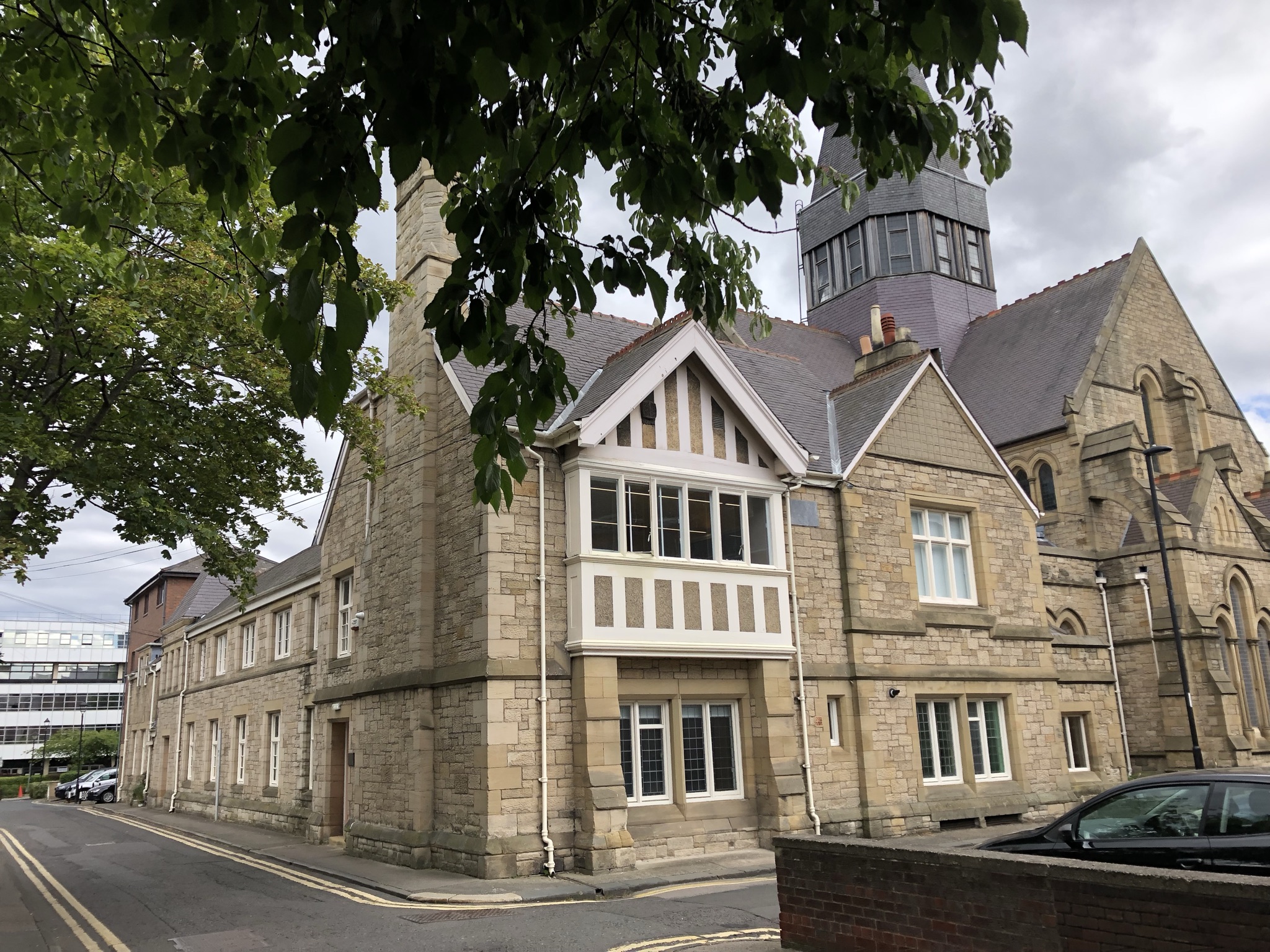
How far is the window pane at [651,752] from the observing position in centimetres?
1603

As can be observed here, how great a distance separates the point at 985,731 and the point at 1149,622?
10.4m

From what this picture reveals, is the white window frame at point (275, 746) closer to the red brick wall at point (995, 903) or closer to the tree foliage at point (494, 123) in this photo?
the red brick wall at point (995, 903)

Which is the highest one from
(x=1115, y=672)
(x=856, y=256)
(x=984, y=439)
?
(x=856, y=256)

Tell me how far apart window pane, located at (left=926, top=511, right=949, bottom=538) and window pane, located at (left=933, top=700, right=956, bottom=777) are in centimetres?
342

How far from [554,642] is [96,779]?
139 feet

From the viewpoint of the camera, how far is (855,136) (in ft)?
15.3

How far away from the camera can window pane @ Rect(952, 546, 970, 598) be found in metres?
20.8

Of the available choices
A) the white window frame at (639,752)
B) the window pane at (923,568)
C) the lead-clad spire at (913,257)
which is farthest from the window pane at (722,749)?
the lead-clad spire at (913,257)

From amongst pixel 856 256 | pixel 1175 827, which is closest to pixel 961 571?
pixel 1175 827

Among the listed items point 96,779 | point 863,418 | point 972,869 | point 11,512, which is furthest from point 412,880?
point 96,779

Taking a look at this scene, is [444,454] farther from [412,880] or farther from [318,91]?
[318,91]

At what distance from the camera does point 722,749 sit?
55.9ft

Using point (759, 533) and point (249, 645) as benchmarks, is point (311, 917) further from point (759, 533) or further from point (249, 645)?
point (249, 645)

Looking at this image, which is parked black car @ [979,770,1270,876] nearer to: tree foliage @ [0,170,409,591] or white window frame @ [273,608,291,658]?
tree foliage @ [0,170,409,591]
